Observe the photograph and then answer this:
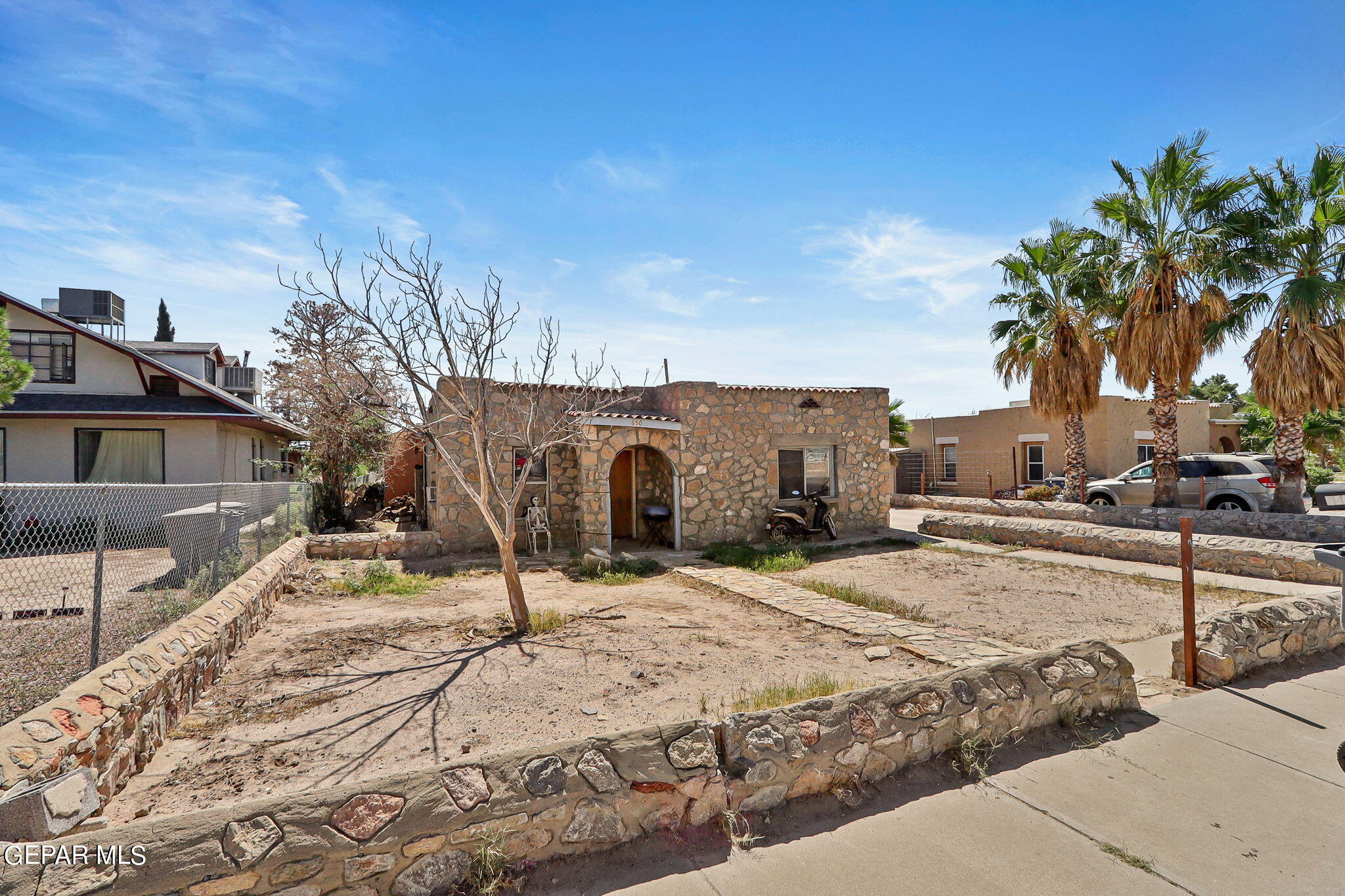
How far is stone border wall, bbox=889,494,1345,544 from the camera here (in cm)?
1178

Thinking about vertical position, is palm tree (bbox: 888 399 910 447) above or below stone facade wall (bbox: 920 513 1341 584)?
above

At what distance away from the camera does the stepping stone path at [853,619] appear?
6.11m

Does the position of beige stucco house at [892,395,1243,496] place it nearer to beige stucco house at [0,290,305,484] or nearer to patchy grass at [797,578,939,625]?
patchy grass at [797,578,939,625]

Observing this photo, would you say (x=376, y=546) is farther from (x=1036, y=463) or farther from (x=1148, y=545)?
(x=1036, y=463)

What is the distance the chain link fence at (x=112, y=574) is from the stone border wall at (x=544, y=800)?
77.2 inches

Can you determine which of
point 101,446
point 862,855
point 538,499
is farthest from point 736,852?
point 101,446

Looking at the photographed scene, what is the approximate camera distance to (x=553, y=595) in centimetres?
918

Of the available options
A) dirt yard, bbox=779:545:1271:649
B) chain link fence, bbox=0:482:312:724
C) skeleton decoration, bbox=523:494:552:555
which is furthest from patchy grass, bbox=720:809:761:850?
skeleton decoration, bbox=523:494:552:555

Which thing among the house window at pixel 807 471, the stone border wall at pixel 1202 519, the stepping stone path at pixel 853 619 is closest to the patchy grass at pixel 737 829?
the stepping stone path at pixel 853 619

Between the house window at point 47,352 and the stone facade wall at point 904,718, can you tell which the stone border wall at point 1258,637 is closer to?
the stone facade wall at point 904,718

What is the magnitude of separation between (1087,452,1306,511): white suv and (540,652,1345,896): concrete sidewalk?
1361 cm

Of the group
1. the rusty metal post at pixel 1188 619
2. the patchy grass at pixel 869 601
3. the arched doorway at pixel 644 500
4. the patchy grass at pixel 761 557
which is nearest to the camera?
the rusty metal post at pixel 1188 619

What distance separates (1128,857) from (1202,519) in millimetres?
13047

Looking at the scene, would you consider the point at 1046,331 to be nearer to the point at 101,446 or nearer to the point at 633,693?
the point at 633,693
